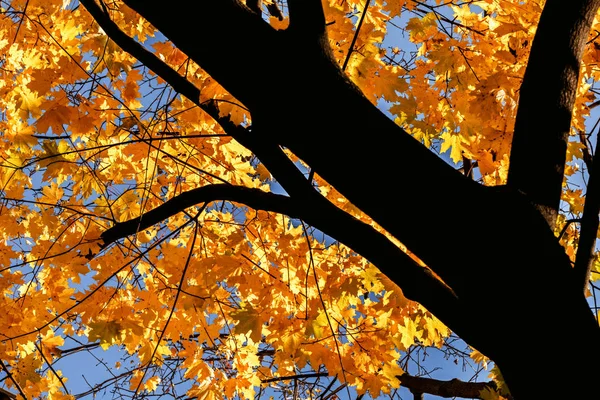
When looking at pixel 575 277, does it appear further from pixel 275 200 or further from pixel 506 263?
pixel 275 200

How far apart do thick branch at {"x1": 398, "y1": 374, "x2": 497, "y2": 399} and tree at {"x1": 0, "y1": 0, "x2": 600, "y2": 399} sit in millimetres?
18

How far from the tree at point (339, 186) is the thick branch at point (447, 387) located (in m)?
0.02

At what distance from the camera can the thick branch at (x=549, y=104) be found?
5.56 feet

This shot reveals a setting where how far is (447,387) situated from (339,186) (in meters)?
3.15

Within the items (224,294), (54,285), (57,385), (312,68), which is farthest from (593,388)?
(57,385)

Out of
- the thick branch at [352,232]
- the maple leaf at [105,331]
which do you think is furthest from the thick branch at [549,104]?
the maple leaf at [105,331]

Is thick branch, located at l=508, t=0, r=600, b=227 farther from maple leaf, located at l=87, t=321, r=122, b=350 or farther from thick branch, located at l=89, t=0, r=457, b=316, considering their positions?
maple leaf, located at l=87, t=321, r=122, b=350

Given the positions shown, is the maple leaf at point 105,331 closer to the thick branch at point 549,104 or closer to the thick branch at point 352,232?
the thick branch at point 352,232

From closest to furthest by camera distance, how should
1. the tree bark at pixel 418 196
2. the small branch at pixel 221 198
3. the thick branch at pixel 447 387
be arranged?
the tree bark at pixel 418 196 < the small branch at pixel 221 198 < the thick branch at pixel 447 387

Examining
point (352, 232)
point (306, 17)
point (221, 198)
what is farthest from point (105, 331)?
point (306, 17)

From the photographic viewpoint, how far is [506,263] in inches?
55.4

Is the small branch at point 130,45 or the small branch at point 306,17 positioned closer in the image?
the small branch at point 306,17

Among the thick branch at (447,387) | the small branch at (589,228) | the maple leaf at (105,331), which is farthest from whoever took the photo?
the thick branch at (447,387)

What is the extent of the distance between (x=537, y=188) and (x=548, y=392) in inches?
25.7
